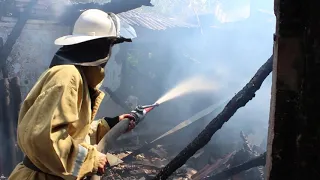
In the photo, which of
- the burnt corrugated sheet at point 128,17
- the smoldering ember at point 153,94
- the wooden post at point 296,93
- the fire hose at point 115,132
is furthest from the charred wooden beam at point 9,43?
the wooden post at point 296,93

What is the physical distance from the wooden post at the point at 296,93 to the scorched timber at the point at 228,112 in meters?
2.14

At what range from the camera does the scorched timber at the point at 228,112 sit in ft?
12.2

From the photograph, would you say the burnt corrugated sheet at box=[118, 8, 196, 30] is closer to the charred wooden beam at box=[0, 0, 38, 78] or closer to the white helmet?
the charred wooden beam at box=[0, 0, 38, 78]

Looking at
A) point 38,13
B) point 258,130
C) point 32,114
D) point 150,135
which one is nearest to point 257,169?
point 258,130

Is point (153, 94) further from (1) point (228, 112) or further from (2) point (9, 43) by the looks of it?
(1) point (228, 112)

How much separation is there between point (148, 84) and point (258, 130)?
15.1 ft

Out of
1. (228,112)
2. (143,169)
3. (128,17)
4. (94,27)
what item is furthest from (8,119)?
(128,17)

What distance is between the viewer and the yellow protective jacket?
222 centimetres

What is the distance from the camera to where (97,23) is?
2.71 meters

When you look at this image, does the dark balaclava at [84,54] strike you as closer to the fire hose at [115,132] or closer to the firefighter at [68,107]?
the firefighter at [68,107]

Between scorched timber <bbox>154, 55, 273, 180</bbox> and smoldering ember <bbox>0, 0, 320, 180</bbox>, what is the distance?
0.01 meters

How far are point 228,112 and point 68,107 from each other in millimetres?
2200

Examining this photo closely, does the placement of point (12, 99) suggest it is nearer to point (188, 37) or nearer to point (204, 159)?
point (204, 159)

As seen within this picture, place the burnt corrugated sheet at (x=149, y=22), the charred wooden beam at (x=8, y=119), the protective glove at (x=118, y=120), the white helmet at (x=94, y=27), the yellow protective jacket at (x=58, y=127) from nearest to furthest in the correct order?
the yellow protective jacket at (x=58, y=127)
the white helmet at (x=94, y=27)
the protective glove at (x=118, y=120)
the charred wooden beam at (x=8, y=119)
the burnt corrugated sheet at (x=149, y=22)
